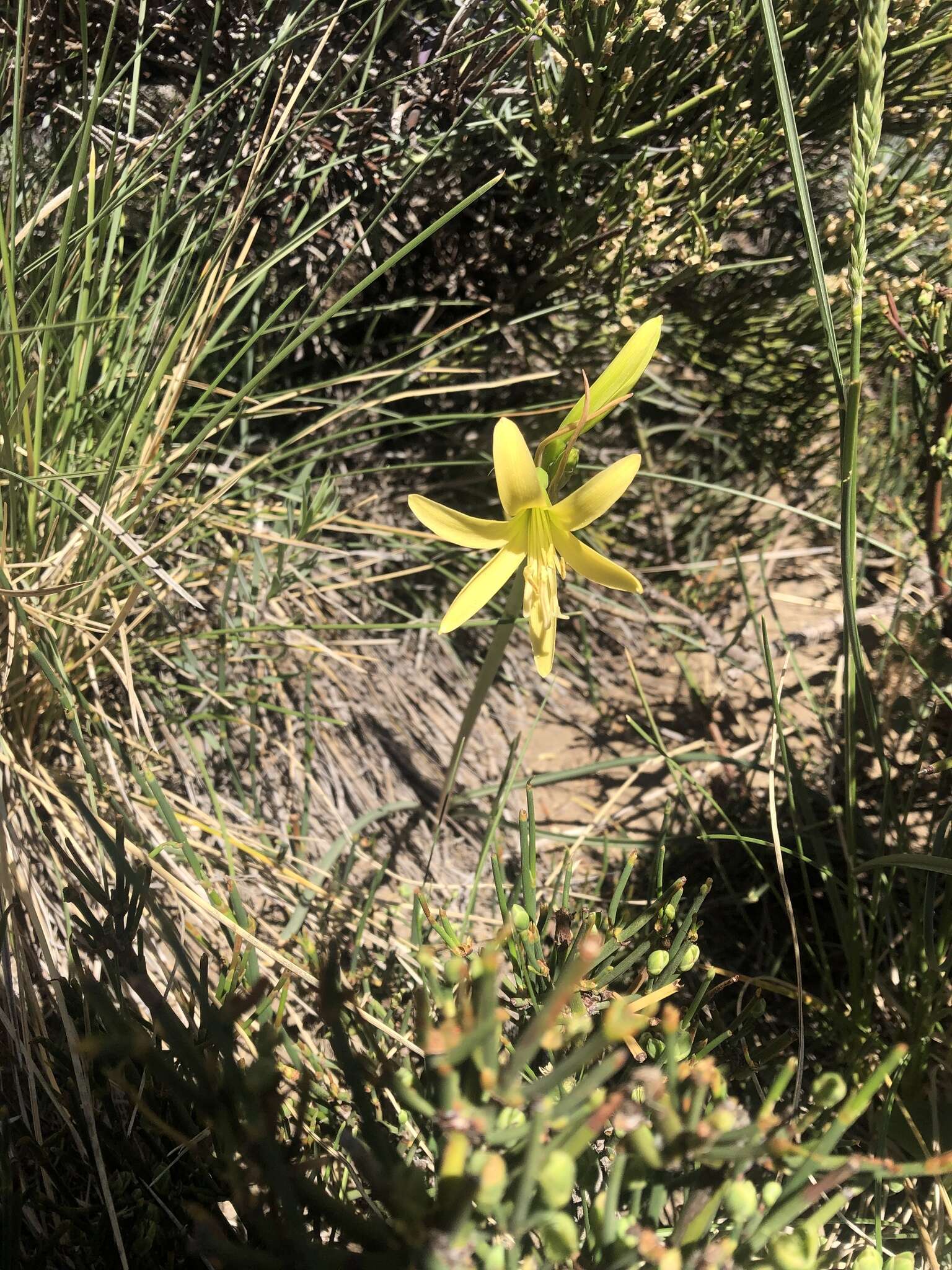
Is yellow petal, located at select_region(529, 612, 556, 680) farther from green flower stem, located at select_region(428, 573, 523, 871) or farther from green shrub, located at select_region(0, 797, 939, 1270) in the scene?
green shrub, located at select_region(0, 797, 939, 1270)

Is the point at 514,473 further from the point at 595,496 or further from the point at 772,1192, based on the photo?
the point at 772,1192

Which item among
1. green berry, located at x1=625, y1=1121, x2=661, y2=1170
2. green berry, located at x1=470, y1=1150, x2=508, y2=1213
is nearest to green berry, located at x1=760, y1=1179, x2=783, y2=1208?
green berry, located at x1=625, y1=1121, x2=661, y2=1170

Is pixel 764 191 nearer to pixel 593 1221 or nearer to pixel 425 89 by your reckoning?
→ pixel 425 89

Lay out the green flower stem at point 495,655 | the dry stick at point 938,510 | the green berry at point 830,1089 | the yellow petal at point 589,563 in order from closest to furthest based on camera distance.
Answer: the green berry at point 830,1089, the yellow petal at point 589,563, the green flower stem at point 495,655, the dry stick at point 938,510

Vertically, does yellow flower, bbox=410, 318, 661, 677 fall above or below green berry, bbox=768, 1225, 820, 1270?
above

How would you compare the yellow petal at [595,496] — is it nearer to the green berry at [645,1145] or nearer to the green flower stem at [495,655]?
the green flower stem at [495,655]

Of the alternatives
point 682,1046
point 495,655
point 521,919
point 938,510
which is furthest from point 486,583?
point 938,510

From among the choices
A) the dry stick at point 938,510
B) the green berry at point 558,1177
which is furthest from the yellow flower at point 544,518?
the dry stick at point 938,510
